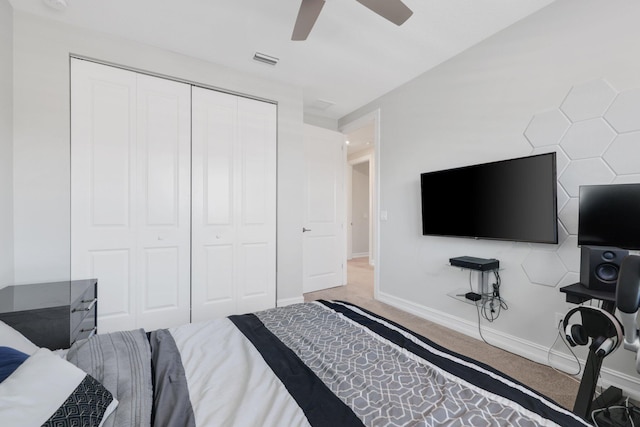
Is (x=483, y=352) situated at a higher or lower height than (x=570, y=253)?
lower

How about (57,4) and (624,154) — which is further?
(57,4)

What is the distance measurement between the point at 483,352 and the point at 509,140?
186 cm

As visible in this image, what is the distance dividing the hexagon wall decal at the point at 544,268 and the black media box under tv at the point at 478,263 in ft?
0.70

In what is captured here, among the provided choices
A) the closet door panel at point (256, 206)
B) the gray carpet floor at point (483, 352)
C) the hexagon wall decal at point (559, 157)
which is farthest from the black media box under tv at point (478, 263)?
the closet door panel at point (256, 206)

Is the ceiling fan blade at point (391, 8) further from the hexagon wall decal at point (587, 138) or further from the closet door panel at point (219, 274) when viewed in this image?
the closet door panel at point (219, 274)

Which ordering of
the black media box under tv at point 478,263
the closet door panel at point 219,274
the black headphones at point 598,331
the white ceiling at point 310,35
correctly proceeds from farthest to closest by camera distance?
1. the closet door panel at point 219,274
2. the black media box under tv at point 478,263
3. the white ceiling at point 310,35
4. the black headphones at point 598,331

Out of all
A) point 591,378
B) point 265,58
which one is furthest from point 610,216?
point 265,58

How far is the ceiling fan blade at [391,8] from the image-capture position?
1.71 meters

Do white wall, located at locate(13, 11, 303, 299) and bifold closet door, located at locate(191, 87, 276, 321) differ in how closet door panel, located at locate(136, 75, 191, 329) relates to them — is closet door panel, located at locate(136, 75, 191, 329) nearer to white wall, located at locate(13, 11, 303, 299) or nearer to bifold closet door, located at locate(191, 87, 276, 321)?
bifold closet door, located at locate(191, 87, 276, 321)

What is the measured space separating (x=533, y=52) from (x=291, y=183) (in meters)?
2.62

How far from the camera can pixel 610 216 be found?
172 centimetres

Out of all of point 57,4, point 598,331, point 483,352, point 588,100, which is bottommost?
point 483,352

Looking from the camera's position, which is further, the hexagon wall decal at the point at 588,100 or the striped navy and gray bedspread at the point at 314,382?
the hexagon wall decal at the point at 588,100

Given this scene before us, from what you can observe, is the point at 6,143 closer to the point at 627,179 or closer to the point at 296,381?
the point at 296,381
